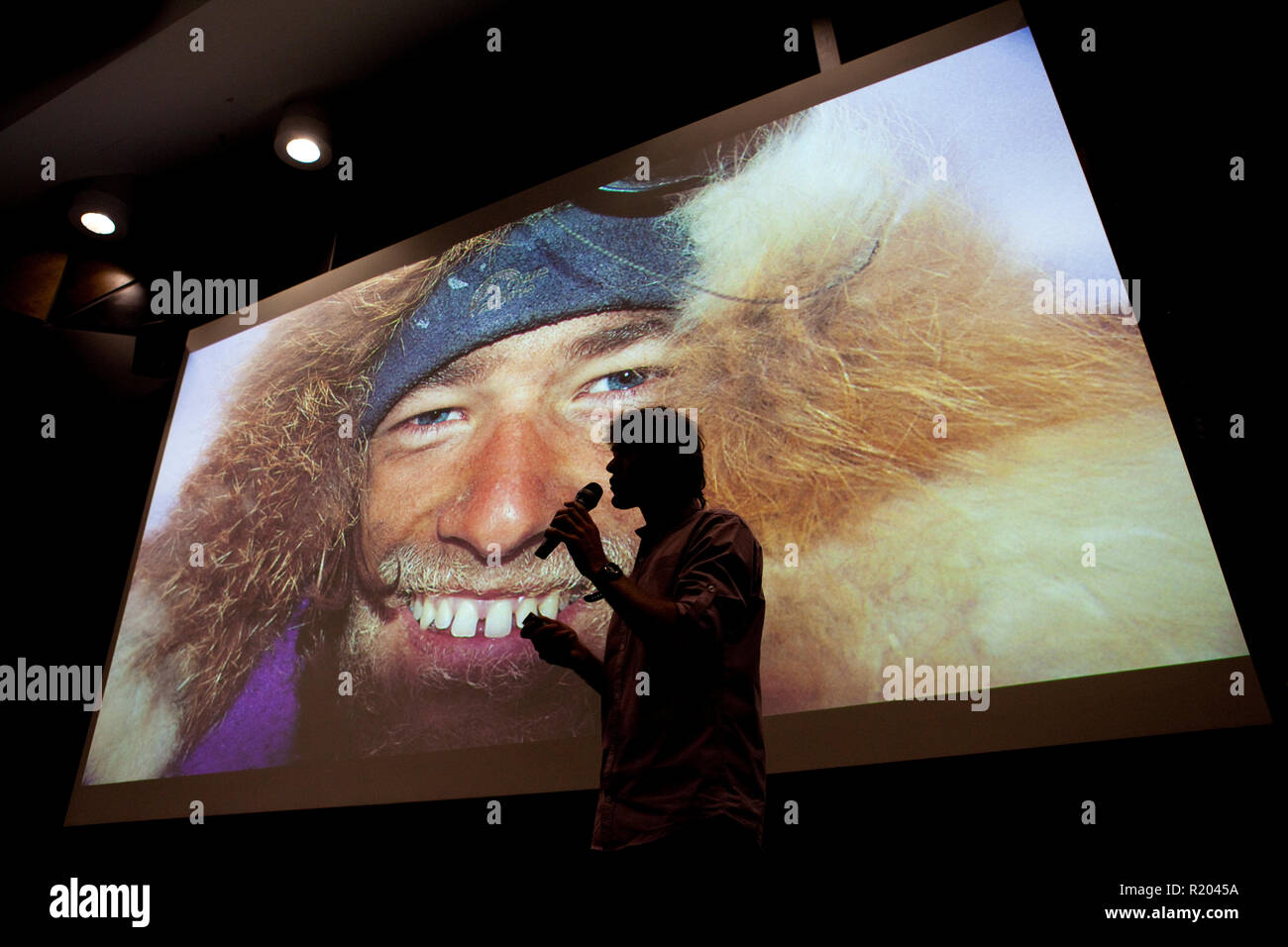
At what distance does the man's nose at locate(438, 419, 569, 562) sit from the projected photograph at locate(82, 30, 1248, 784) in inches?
0.4

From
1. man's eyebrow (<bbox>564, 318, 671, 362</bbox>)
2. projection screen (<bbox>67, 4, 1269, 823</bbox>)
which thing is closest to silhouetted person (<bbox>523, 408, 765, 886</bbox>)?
projection screen (<bbox>67, 4, 1269, 823</bbox>)

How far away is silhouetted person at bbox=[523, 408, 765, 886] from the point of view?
37.9 inches

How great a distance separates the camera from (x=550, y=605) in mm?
2105

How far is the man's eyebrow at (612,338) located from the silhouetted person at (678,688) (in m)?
1.02

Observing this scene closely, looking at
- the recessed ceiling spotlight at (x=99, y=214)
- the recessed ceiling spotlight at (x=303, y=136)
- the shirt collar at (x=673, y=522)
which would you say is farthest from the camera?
the recessed ceiling spotlight at (x=99, y=214)

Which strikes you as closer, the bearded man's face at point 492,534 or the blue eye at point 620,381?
the bearded man's face at point 492,534

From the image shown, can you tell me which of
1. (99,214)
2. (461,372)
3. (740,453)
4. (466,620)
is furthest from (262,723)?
(99,214)

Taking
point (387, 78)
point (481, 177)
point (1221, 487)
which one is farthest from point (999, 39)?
point (387, 78)

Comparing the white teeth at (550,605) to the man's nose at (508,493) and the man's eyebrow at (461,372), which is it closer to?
the man's nose at (508,493)

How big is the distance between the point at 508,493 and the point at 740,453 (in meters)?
0.66

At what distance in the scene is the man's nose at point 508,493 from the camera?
2.20m

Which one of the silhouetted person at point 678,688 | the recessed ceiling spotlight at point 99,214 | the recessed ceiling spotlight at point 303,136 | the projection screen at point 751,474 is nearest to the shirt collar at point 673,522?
the silhouetted person at point 678,688

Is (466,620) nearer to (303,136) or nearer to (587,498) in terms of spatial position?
(587,498)
